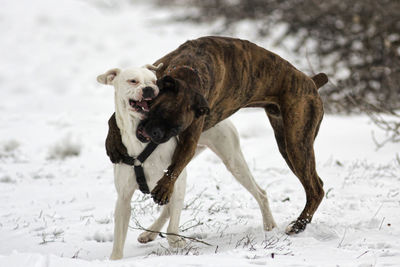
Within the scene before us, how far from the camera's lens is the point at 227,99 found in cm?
373

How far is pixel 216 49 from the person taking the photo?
12.2 ft

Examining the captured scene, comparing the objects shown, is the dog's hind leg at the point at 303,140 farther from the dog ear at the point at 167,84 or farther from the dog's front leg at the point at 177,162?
the dog ear at the point at 167,84

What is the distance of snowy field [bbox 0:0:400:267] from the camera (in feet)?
10.9

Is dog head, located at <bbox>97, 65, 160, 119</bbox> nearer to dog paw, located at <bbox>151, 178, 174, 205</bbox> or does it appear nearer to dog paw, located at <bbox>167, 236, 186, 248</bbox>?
dog paw, located at <bbox>151, 178, 174, 205</bbox>

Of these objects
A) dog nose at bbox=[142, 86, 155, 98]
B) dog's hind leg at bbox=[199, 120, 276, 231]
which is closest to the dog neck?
dog nose at bbox=[142, 86, 155, 98]

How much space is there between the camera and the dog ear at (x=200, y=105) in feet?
9.96

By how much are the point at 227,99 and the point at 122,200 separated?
1.07 meters

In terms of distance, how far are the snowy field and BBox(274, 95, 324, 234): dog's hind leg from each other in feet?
0.43

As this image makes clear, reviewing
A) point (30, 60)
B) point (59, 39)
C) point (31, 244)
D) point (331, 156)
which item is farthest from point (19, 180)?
point (59, 39)

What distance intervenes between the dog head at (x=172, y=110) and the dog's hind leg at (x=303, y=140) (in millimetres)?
1179

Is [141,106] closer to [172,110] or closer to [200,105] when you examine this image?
[172,110]

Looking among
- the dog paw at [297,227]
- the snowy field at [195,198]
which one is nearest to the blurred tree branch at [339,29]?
the snowy field at [195,198]

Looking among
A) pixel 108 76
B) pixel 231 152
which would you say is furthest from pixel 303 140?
pixel 108 76

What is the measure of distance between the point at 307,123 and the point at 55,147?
4618mm
